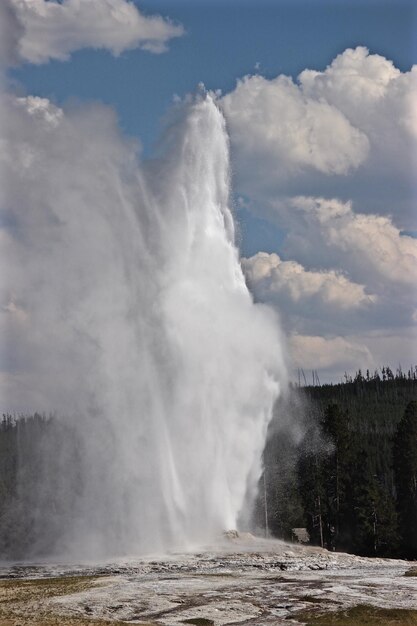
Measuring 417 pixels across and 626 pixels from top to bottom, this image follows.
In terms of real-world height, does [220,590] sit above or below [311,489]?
below

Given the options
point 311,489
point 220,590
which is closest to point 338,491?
point 311,489

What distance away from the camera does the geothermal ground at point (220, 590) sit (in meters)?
39.4

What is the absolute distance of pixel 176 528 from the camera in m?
64.1

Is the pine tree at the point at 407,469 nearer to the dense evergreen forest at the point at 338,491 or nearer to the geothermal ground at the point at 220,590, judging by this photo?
the dense evergreen forest at the point at 338,491

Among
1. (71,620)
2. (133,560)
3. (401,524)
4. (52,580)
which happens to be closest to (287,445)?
(401,524)

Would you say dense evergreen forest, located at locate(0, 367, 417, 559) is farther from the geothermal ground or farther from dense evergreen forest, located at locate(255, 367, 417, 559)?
the geothermal ground

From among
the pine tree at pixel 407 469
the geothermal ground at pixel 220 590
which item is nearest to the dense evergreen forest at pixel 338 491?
the pine tree at pixel 407 469

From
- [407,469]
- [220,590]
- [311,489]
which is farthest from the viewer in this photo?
[311,489]

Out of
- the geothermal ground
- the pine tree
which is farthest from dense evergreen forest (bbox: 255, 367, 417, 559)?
the geothermal ground

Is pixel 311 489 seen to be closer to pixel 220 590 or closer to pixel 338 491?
pixel 338 491

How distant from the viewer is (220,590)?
4509 centimetres

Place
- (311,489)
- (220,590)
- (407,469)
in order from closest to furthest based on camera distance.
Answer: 1. (220,590)
2. (407,469)
3. (311,489)

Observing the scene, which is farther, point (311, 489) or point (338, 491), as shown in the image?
point (311, 489)

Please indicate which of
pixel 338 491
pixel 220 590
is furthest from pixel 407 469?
pixel 220 590
